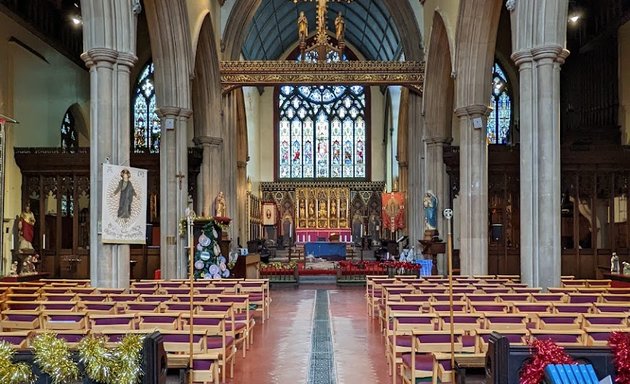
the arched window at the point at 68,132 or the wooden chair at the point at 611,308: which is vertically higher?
the arched window at the point at 68,132

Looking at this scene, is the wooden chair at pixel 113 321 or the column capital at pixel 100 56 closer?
the wooden chair at pixel 113 321

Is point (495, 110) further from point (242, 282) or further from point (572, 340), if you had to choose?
point (572, 340)

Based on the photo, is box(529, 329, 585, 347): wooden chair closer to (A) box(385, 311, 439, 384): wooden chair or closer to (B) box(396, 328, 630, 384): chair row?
(B) box(396, 328, 630, 384): chair row

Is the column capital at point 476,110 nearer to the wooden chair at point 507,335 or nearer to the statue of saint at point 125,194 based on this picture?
the statue of saint at point 125,194

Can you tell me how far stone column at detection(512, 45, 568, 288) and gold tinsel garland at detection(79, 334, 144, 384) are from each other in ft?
29.1

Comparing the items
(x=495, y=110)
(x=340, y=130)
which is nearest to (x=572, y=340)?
(x=495, y=110)

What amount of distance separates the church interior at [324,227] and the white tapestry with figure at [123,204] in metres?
0.03

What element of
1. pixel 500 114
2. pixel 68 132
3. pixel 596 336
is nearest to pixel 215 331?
pixel 596 336

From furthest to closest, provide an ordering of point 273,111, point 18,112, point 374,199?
point 273,111
point 374,199
point 18,112

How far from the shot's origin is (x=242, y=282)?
13.2 m

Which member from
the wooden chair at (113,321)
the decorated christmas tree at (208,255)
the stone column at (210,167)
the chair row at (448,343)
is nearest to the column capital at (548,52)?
the chair row at (448,343)

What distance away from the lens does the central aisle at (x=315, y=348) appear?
25.8 ft

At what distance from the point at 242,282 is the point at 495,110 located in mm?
16943

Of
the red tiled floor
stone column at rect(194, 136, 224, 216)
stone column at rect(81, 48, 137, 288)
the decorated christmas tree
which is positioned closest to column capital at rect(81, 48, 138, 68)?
stone column at rect(81, 48, 137, 288)
